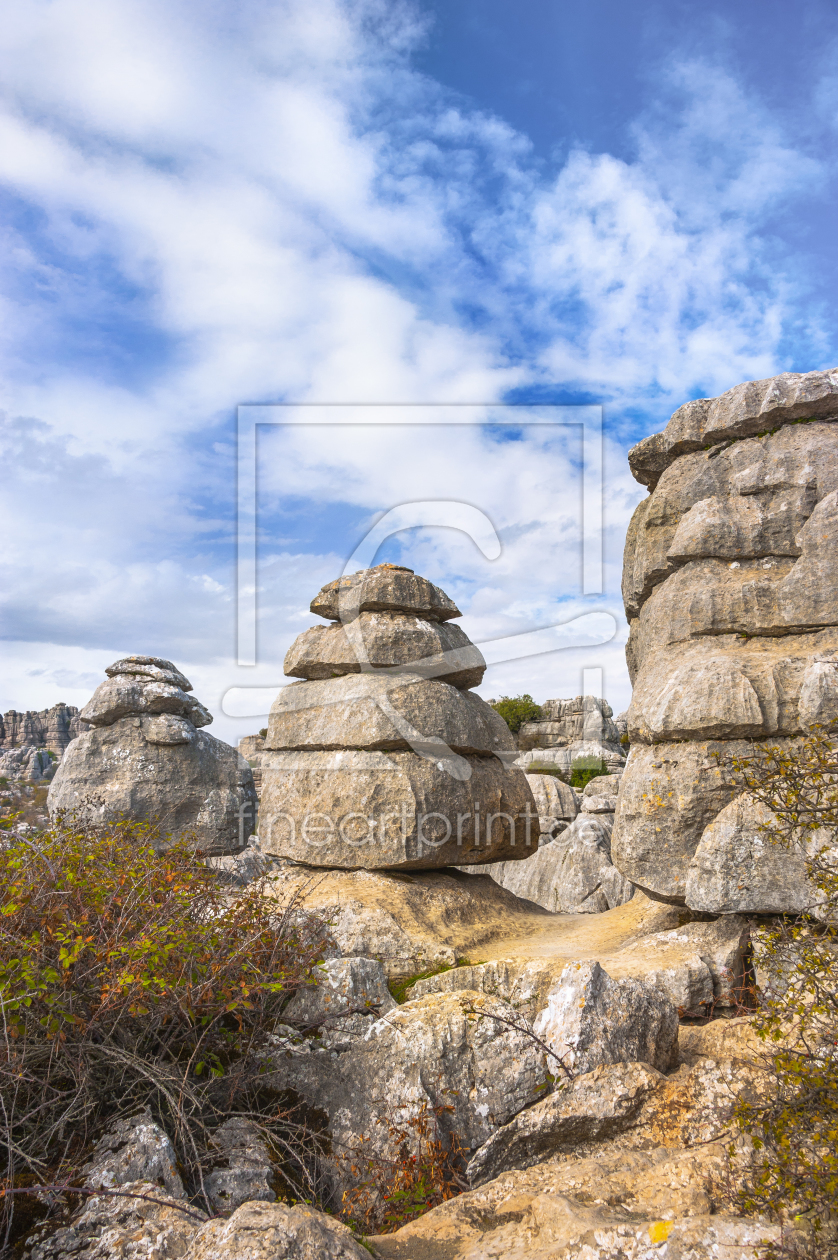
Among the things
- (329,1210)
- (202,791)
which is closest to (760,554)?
(329,1210)

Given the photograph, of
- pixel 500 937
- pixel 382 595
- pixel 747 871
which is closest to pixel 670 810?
pixel 747 871

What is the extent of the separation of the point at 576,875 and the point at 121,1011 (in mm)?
13014

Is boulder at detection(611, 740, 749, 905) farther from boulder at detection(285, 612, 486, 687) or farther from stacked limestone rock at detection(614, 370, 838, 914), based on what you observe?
boulder at detection(285, 612, 486, 687)

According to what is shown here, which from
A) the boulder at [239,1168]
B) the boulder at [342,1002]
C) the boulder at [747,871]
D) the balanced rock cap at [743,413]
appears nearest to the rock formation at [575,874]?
the boulder at [747,871]

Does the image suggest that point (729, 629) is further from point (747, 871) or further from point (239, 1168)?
point (239, 1168)

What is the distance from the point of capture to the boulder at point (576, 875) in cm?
1563

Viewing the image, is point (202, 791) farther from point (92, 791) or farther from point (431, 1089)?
point (431, 1089)

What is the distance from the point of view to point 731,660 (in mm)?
8172

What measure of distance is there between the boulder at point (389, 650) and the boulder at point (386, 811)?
1.22m

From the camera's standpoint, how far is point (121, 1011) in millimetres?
4840

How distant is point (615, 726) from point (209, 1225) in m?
41.6

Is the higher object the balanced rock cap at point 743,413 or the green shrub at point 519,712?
the balanced rock cap at point 743,413

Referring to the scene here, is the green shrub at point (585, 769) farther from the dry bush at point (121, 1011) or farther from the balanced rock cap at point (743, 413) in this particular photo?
the dry bush at point (121, 1011)

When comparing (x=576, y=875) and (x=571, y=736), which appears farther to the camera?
(x=571, y=736)
